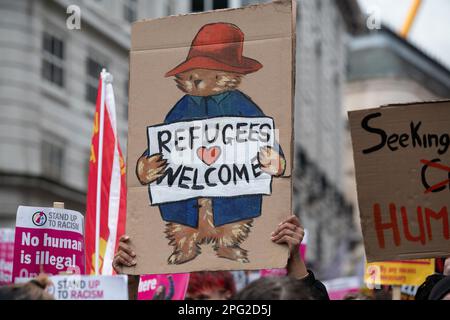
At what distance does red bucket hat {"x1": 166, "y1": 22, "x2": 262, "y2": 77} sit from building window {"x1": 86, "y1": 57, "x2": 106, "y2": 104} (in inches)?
803

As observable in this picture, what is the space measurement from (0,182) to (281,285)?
18.9 metres

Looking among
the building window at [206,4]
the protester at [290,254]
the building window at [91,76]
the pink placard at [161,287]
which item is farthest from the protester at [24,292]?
the building window at [206,4]

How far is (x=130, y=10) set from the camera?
27.5 metres

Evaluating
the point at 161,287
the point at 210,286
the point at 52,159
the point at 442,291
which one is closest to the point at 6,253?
the point at 161,287

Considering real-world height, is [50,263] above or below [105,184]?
below

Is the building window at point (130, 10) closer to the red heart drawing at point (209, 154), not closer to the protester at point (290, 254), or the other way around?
the red heart drawing at point (209, 154)

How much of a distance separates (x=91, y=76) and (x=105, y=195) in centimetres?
1914

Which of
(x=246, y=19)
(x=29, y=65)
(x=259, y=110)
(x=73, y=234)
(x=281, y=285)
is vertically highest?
(x=29, y=65)

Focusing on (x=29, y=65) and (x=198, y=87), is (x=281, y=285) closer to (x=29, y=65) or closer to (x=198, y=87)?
(x=198, y=87)

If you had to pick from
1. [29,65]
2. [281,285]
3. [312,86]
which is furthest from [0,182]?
[312,86]

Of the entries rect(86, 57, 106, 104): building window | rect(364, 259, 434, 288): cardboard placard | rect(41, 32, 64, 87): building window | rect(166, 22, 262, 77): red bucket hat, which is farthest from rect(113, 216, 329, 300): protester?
rect(86, 57, 106, 104): building window

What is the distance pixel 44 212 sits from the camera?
18.1 feet

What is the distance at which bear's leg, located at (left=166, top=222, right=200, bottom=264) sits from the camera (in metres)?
4.81

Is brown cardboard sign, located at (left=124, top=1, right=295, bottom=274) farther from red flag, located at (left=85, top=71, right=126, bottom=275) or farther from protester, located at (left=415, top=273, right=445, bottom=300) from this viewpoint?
red flag, located at (left=85, top=71, right=126, bottom=275)
